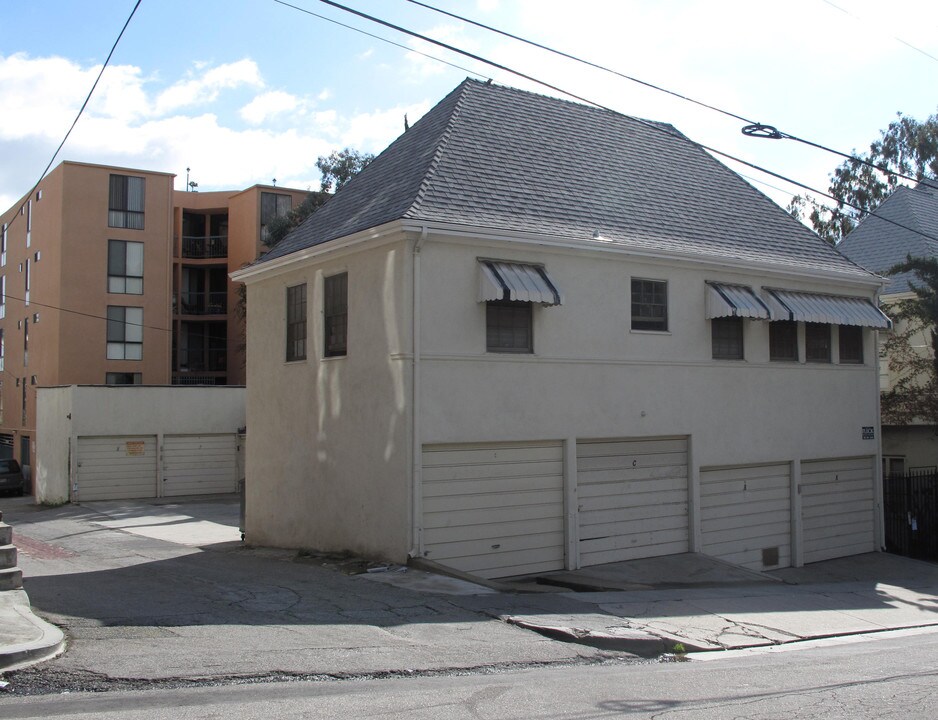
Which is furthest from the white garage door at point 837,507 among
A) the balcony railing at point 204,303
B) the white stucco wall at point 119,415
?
the balcony railing at point 204,303

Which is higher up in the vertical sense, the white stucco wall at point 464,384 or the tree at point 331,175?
the tree at point 331,175

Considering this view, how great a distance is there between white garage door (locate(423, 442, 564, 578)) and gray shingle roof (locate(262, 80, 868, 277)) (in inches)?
142

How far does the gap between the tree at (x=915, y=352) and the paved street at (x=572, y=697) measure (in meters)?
14.4

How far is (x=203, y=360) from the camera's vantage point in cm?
4569

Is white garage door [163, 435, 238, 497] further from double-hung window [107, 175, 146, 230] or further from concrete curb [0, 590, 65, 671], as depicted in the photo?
concrete curb [0, 590, 65, 671]

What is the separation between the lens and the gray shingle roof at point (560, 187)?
49.4 ft

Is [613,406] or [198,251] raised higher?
[198,251]

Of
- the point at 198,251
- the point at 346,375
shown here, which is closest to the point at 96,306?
the point at 198,251

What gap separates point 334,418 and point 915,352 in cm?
1554

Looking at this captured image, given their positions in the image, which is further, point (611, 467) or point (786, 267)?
point (786, 267)

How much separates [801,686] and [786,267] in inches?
454

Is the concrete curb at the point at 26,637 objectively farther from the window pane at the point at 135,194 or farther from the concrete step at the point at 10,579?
the window pane at the point at 135,194

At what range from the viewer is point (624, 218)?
1664 centimetres

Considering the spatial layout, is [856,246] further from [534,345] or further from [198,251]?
[198,251]
